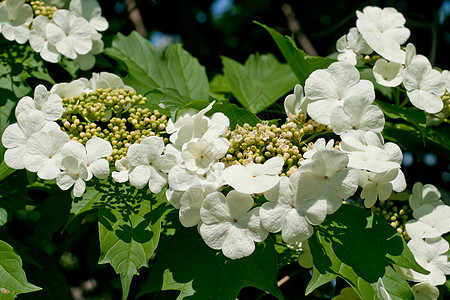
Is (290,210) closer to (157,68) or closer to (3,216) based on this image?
(3,216)

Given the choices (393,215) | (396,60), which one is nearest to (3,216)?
(393,215)

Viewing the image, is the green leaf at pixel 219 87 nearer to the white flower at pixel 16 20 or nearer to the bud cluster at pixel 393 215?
the white flower at pixel 16 20

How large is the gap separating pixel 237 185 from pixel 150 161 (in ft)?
1.01

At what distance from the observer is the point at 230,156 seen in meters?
1.36

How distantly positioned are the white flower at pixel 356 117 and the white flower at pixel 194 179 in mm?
364

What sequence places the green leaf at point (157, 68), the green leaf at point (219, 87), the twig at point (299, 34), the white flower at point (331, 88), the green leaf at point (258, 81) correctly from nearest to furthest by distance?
the white flower at point (331, 88) → the green leaf at point (157, 68) → the green leaf at point (258, 81) → the green leaf at point (219, 87) → the twig at point (299, 34)

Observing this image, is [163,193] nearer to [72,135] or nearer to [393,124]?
[72,135]

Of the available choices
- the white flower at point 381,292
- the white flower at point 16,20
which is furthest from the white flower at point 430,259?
the white flower at point 16,20

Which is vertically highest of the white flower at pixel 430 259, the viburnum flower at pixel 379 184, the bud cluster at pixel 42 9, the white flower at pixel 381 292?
the bud cluster at pixel 42 9

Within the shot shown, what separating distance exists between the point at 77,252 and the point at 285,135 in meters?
1.57

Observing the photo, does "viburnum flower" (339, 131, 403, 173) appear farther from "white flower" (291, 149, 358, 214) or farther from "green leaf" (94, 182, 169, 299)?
"green leaf" (94, 182, 169, 299)

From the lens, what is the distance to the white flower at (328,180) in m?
1.24

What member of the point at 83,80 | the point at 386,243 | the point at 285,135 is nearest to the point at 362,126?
the point at 285,135

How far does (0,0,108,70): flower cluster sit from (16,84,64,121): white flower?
0.38 m
